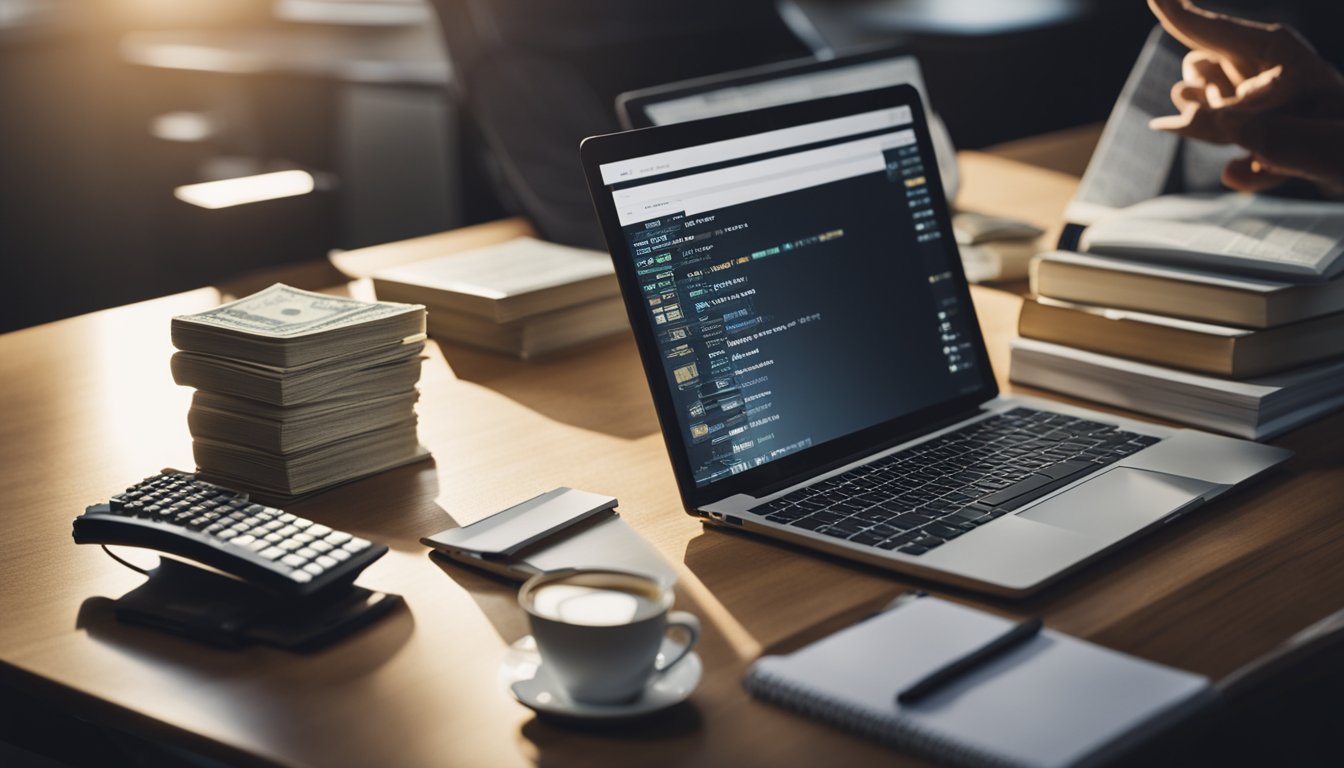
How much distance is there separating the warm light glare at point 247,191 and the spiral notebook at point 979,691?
72.0 inches

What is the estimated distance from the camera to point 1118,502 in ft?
3.35

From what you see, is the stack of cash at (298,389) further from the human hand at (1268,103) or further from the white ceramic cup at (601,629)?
the human hand at (1268,103)

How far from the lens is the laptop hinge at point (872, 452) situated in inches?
41.7

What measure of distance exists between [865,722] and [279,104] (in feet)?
13.6

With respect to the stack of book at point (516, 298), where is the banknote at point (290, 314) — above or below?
above

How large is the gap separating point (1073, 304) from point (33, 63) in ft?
13.6

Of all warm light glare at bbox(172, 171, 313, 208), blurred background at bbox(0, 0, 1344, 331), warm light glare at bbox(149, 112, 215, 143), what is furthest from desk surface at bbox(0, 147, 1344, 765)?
warm light glare at bbox(149, 112, 215, 143)

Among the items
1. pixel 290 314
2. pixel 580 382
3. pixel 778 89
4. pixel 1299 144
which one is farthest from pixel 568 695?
pixel 778 89

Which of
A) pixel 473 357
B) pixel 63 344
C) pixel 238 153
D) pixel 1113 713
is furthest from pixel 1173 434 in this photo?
pixel 238 153

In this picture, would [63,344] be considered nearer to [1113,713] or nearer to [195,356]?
[195,356]

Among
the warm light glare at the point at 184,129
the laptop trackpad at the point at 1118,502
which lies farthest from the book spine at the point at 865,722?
the warm light glare at the point at 184,129

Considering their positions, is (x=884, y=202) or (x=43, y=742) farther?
(x=884, y=202)

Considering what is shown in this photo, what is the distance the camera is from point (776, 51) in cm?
247

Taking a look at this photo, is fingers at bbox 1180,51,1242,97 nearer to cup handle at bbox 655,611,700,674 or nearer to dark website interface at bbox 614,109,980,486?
dark website interface at bbox 614,109,980,486
